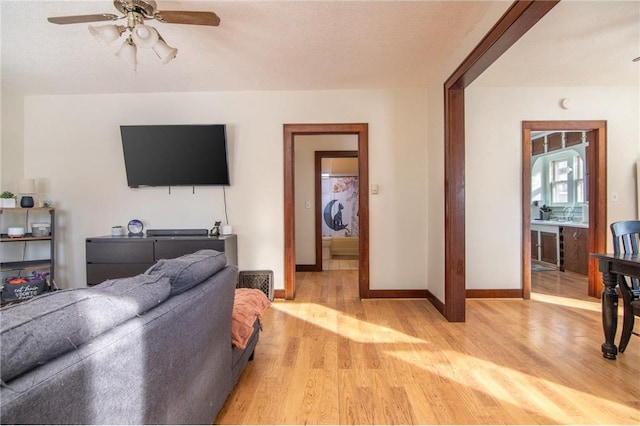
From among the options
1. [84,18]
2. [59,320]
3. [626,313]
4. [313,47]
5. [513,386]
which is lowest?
[513,386]

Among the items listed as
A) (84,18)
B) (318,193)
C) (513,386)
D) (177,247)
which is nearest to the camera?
(513,386)

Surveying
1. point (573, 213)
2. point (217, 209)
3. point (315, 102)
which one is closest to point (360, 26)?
point (315, 102)

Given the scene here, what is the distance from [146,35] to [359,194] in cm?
241

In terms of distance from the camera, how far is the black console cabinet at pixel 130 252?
10.1ft

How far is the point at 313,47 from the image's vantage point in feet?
8.26

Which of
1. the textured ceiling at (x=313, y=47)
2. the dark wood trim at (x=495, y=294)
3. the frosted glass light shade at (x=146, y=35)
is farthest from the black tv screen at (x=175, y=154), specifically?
the dark wood trim at (x=495, y=294)

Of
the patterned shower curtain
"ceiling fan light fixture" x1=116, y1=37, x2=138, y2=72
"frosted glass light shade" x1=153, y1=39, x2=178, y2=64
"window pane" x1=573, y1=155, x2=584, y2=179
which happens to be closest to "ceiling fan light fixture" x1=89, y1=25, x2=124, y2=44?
"ceiling fan light fixture" x1=116, y1=37, x2=138, y2=72

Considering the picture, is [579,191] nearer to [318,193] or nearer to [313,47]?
[318,193]

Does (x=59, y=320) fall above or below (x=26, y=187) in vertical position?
below

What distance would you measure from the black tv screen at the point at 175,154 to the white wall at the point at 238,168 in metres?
0.17

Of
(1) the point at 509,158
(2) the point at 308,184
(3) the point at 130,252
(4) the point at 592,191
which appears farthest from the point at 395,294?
(3) the point at 130,252

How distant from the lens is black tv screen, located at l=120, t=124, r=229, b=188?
3.31 metres

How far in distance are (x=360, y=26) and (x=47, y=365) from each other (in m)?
2.52

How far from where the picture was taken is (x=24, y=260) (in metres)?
3.46
